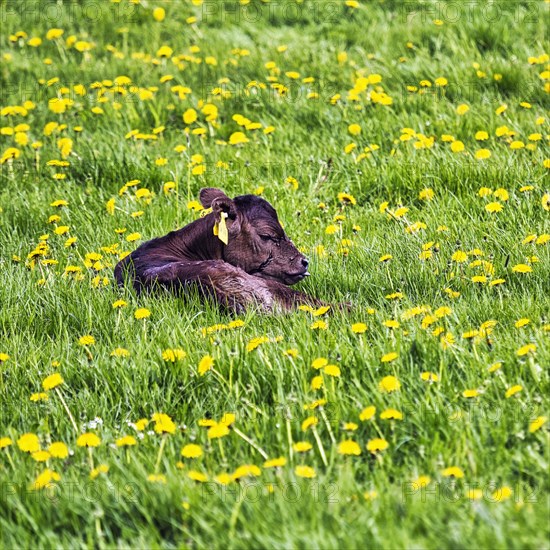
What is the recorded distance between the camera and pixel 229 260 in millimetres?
5250

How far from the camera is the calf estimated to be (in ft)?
15.9

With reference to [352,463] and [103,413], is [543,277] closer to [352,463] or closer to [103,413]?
[352,463]

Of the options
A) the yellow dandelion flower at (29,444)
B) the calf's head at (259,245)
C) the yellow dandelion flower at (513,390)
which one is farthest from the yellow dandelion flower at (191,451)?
the calf's head at (259,245)

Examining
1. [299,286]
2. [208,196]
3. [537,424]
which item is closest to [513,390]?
[537,424]

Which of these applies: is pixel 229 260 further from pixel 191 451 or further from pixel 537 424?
pixel 537 424

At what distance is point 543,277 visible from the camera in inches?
188

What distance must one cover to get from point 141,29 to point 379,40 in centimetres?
264

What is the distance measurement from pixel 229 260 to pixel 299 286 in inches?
17.0

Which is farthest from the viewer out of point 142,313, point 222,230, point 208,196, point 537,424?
point 208,196

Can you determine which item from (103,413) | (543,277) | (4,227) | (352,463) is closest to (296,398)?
(352,463)

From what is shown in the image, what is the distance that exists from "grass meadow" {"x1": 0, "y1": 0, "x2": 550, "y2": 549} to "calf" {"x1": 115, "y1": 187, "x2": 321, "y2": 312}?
141 mm

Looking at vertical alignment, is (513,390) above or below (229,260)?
above

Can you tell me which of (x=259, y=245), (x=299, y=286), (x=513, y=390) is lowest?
(x=299, y=286)

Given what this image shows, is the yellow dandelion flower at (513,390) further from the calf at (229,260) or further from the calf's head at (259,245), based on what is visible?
the calf's head at (259,245)
